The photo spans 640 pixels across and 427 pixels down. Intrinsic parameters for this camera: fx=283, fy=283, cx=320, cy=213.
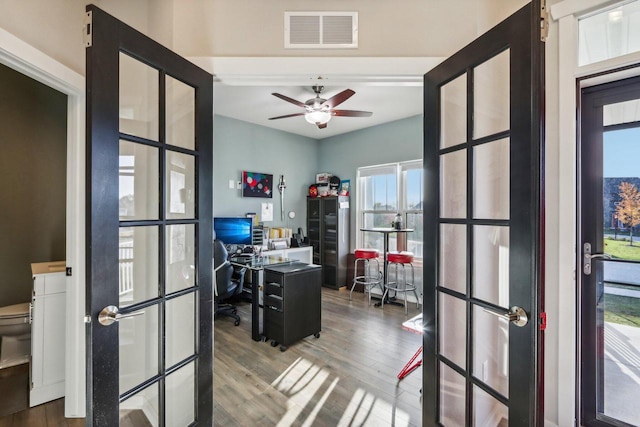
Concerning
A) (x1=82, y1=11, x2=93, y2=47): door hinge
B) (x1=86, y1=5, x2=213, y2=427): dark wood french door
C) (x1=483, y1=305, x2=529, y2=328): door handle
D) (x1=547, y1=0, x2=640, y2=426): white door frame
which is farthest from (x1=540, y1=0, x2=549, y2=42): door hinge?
(x1=82, y1=11, x2=93, y2=47): door hinge

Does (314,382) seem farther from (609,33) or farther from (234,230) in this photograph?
(609,33)

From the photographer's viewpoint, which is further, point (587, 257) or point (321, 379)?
point (321, 379)

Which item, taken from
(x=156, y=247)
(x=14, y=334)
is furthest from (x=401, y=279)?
(x=14, y=334)

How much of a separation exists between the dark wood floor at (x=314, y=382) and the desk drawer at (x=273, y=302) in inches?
16.5

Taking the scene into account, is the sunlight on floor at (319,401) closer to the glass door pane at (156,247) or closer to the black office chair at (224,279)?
the glass door pane at (156,247)

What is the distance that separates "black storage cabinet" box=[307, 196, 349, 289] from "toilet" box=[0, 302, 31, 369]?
397cm

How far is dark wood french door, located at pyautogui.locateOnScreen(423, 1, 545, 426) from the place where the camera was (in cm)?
103

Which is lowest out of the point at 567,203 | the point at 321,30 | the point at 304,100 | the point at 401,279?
the point at 401,279

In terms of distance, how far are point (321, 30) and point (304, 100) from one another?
231 centimetres

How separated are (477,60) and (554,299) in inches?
56.1

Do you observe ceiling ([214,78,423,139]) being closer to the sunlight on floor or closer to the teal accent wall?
the teal accent wall

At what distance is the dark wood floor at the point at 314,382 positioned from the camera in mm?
1933

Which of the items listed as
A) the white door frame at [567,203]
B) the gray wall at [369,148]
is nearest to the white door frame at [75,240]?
the white door frame at [567,203]

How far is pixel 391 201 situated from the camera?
16.5 ft
